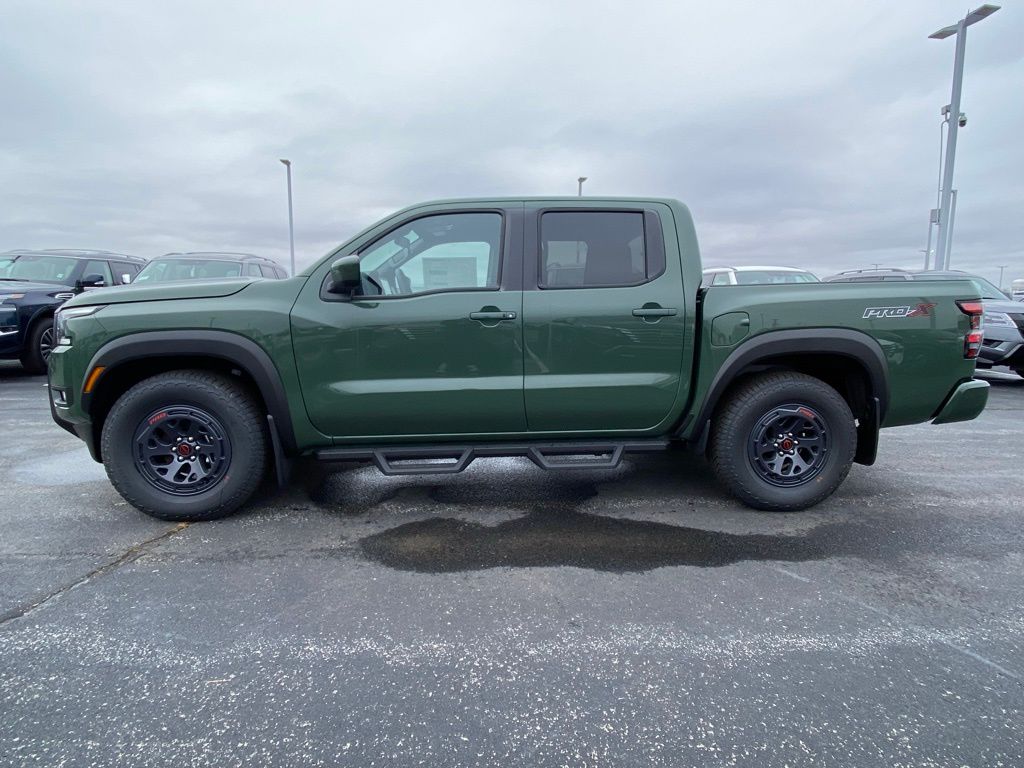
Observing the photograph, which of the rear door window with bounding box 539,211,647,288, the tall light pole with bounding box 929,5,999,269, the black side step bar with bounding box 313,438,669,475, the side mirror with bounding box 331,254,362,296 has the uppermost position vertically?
the tall light pole with bounding box 929,5,999,269

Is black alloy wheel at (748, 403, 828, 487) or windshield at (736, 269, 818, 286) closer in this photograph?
black alloy wheel at (748, 403, 828, 487)

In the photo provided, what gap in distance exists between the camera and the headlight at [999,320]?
8070mm

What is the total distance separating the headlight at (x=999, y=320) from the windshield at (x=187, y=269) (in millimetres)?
10860

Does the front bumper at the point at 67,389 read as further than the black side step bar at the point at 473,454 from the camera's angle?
No

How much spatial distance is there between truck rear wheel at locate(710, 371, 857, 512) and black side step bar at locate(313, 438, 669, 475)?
0.44 meters

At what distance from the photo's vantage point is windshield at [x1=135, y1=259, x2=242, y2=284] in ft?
26.9

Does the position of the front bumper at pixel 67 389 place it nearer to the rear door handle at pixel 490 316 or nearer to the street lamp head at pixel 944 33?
the rear door handle at pixel 490 316

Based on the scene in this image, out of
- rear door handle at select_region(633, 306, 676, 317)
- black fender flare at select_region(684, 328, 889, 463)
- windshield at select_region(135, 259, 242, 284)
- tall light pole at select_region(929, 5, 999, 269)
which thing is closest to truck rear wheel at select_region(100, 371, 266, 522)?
rear door handle at select_region(633, 306, 676, 317)

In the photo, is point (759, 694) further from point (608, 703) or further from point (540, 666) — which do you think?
point (540, 666)

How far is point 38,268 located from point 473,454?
1018cm

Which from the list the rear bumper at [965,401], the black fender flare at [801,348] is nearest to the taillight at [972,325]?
the rear bumper at [965,401]

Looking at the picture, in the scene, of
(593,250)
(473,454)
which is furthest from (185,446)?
(593,250)

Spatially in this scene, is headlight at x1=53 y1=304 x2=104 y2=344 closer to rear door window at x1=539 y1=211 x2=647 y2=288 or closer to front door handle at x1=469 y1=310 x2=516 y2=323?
front door handle at x1=469 y1=310 x2=516 y2=323

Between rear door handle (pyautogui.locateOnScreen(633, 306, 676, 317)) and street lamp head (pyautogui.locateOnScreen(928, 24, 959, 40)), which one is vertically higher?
street lamp head (pyautogui.locateOnScreen(928, 24, 959, 40))
